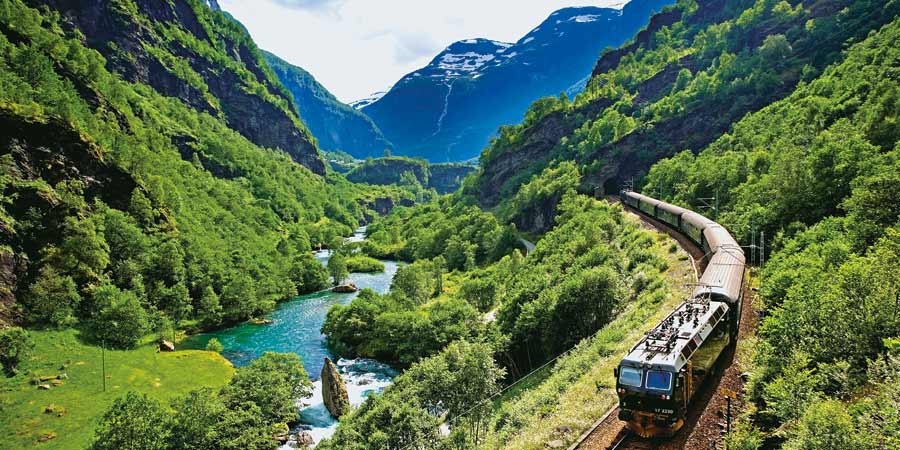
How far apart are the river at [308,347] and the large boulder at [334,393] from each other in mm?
976

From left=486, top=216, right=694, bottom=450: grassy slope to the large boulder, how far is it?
2251 centimetres

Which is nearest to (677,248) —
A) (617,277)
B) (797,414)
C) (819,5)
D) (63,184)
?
(617,277)

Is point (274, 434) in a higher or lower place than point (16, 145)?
lower

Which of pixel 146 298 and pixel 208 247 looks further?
pixel 208 247

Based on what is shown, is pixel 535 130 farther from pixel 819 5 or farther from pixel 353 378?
pixel 353 378

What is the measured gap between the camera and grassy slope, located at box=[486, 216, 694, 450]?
71.3ft

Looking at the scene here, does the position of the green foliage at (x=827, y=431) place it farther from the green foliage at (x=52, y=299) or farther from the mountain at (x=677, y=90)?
the mountain at (x=677, y=90)

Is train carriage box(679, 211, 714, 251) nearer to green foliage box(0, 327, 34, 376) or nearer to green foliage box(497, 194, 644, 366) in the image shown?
green foliage box(497, 194, 644, 366)

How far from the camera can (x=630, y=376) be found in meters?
17.7

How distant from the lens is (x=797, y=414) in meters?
14.9

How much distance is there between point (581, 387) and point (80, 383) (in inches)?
2372

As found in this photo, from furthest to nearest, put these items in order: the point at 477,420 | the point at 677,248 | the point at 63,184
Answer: the point at 63,184, the point at 677,248, the point at 477,420

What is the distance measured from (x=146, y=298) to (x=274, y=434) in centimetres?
5112

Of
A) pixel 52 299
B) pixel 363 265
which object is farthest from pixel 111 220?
pixel 363 265
